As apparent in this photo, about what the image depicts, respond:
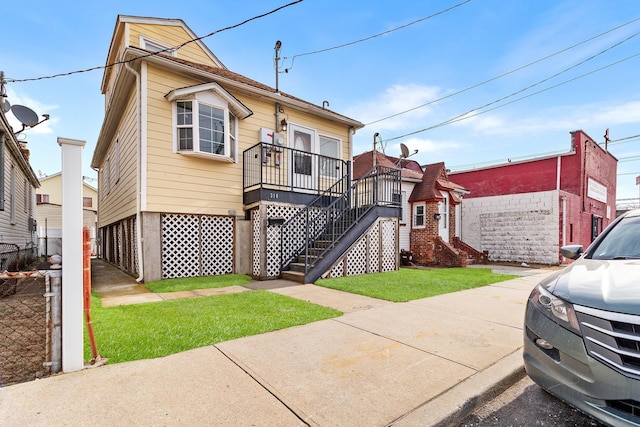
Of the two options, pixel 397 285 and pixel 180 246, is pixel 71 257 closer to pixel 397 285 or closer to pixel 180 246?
pixel 180 246

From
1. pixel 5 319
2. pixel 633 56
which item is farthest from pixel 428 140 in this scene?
pixel 5 319

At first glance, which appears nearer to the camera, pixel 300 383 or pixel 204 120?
pixel 300 383

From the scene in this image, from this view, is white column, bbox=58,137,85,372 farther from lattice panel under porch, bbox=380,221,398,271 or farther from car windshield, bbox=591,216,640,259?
lattice panel under porch, bbox=380,221,398,271

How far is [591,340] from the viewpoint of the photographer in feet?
6.04

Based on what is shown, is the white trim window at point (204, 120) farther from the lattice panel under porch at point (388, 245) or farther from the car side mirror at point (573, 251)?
the car side mirror at point (573, 251)

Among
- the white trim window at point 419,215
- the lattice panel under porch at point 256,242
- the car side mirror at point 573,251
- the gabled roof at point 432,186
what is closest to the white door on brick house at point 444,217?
the gabled roof at point 432,186

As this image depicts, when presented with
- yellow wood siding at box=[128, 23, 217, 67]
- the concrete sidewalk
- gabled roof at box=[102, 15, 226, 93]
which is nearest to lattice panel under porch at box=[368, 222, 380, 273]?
the concrete sidewalk

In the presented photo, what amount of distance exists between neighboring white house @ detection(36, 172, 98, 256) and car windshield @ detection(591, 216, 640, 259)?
74.4 feet

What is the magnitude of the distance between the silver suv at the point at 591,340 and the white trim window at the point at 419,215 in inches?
447

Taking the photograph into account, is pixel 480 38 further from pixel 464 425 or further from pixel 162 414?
pixel 162 414

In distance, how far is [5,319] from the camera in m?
4.33

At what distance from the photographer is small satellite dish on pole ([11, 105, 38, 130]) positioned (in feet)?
29.1

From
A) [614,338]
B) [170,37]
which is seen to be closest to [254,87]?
[170,37]

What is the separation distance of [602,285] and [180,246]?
26.0 ft
